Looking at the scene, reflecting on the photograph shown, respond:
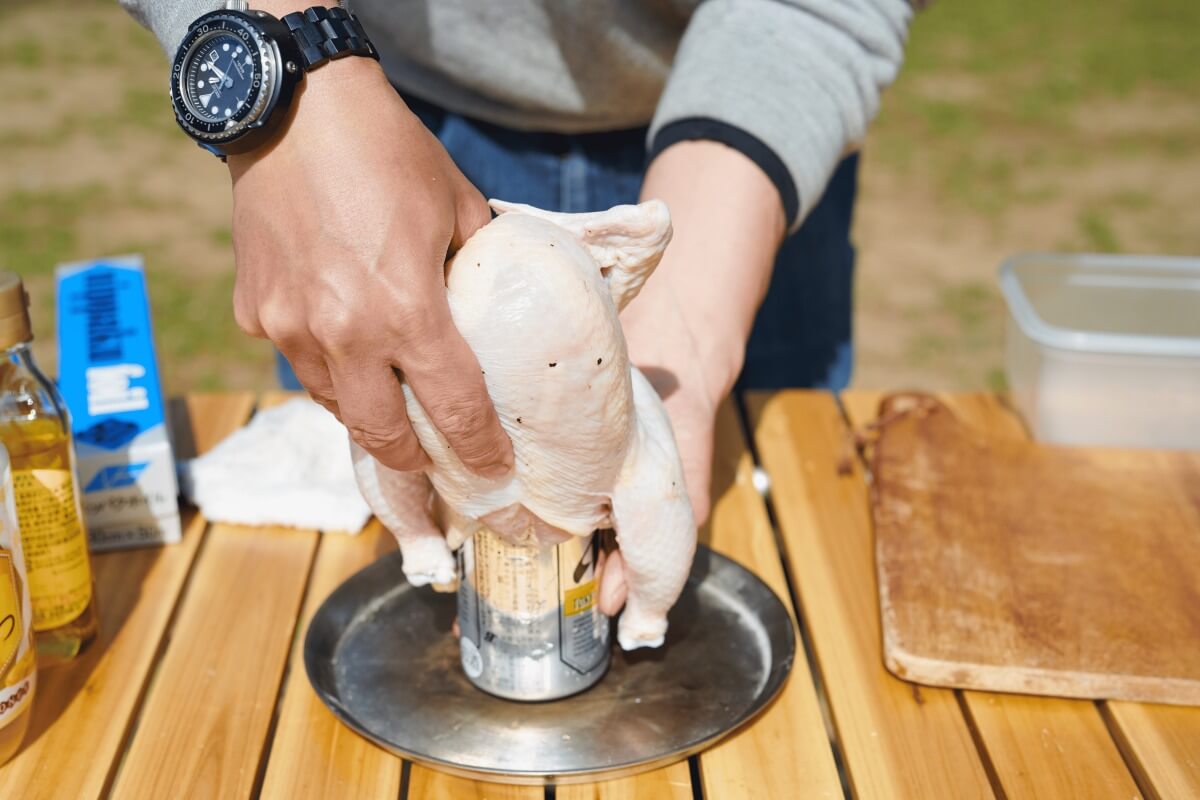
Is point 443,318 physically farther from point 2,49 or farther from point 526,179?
point 2,49

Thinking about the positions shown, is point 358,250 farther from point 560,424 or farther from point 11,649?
point 11,649

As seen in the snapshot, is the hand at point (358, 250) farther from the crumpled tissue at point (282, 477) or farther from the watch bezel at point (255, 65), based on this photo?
the crumpled tissue at point (282, 477)

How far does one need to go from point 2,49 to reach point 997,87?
15.4ft

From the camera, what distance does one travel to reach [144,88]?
17.9ft

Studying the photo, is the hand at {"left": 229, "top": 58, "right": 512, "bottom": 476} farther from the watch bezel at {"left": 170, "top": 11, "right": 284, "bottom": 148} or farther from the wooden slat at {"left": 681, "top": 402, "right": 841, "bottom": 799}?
the wooden slat at {"left": 681, "top": 402, "right": 841, "bottom": 799}

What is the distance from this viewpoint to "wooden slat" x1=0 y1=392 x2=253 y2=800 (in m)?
1.04

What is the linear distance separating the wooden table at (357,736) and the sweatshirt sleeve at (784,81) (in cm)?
45

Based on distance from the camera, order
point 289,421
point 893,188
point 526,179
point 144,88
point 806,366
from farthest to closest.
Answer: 1. point 144,88
2. point 893,188
3. point 806,366
4. point 526,179
5. point 289,421

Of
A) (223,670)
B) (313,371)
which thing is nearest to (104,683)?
(223,670)

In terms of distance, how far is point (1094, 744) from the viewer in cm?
109

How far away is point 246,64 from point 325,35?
0.20 ft

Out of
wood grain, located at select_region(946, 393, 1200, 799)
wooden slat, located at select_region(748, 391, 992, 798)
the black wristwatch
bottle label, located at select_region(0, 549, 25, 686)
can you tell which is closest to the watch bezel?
the black wristwatch

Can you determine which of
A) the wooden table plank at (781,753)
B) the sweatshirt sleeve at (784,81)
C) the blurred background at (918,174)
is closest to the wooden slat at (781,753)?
the wooden table plank at (781,753)

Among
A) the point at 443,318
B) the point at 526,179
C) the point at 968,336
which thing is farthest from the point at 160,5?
the point at 968,336
